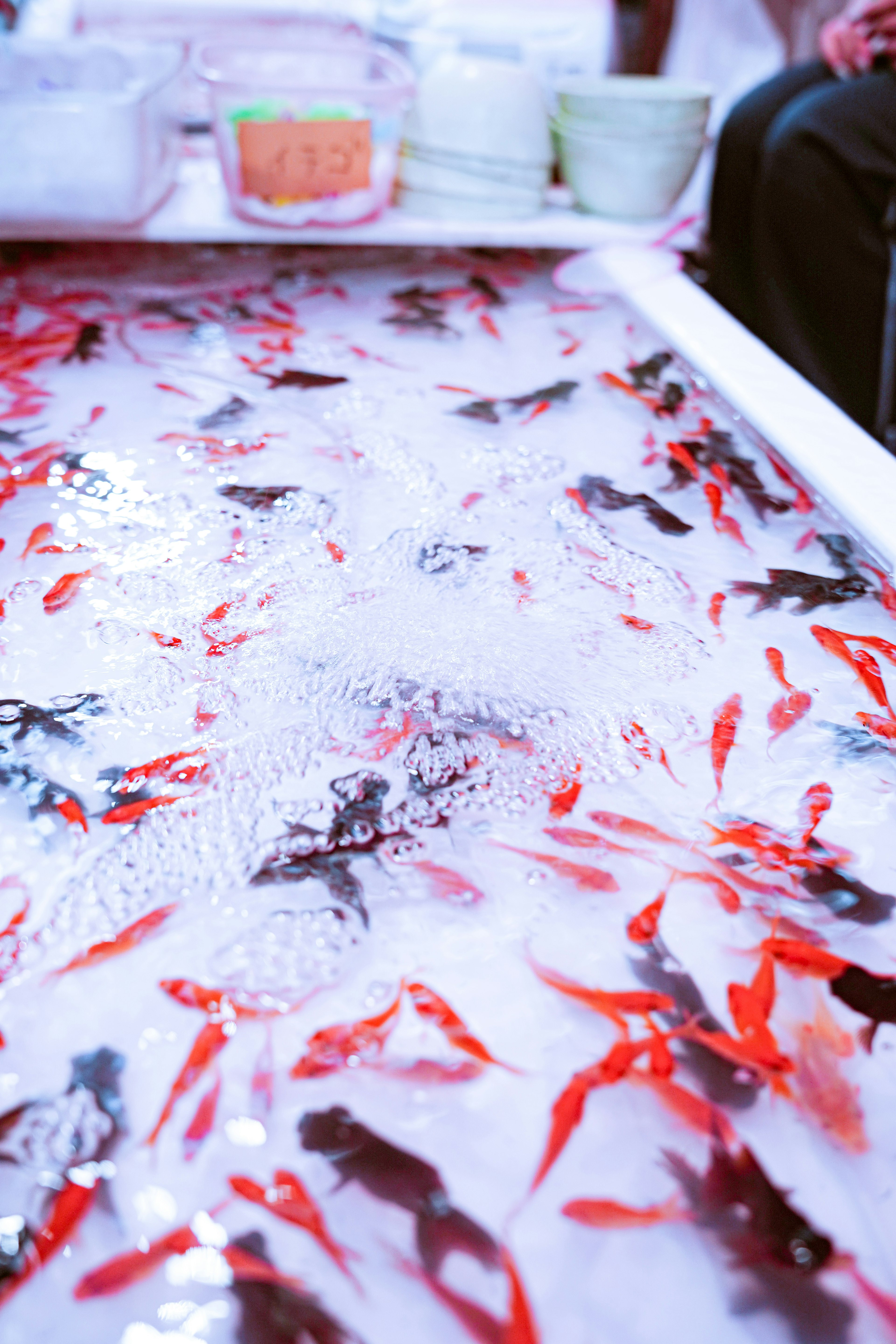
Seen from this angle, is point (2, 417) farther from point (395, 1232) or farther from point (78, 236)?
point (395, 1232)

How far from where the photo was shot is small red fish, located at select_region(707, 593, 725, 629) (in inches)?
30.7

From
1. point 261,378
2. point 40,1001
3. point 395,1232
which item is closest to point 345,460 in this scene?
point 261,378

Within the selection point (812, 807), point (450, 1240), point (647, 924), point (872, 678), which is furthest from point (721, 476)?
point (450, 1240)

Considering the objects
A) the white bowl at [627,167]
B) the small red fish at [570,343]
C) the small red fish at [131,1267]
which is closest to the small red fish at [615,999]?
the small red fish at [131,1267]

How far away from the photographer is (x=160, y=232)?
49.4 inches

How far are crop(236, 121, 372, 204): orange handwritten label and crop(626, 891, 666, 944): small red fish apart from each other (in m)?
1.09

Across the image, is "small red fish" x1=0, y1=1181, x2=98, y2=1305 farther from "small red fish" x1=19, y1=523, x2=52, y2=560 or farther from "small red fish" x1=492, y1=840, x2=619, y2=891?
"small red fish" x1=19, y1=523, x2=52, y2=560

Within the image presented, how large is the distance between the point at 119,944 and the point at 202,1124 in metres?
0.12

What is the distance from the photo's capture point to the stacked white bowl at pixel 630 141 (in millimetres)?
1326

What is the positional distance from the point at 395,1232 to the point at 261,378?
964 mm

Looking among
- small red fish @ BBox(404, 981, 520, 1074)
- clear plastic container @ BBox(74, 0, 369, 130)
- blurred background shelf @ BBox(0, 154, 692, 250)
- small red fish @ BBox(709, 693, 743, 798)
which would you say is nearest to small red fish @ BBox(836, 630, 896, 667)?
small red fish @ BBox(709, 693, 743, 798)

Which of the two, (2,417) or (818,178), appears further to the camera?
(818,178)

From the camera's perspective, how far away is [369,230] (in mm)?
1304

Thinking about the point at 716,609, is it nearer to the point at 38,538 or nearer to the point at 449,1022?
the point at 449,1022
